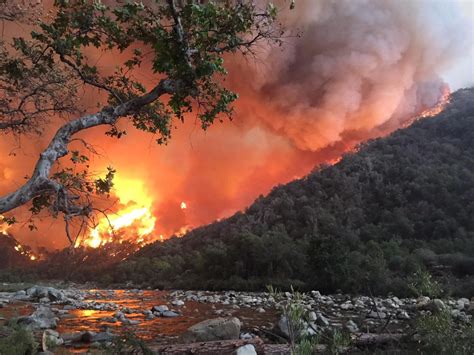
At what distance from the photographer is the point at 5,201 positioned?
5.88 m

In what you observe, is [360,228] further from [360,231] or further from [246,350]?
[246,350]

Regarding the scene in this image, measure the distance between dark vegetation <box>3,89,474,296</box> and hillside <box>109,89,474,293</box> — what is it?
0.19 metres

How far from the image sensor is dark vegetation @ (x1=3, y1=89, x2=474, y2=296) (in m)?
41.7

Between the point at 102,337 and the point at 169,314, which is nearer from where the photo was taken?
the point at 102,337

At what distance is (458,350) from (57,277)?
138816mm

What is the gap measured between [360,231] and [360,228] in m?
1.87

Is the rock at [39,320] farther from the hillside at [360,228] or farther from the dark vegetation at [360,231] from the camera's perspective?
the hillside at [360,228]

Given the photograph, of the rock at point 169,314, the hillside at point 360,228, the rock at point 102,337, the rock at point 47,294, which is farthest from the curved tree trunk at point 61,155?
the hillside at point 360,228

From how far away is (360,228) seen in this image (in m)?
66.0

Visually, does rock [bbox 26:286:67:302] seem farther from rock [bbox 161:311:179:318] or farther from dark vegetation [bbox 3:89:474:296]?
dark vegetation [bbox 3:89:474:296]

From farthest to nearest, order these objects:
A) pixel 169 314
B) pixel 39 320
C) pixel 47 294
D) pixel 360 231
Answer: pixel 360 231
pixel 47 294
pixel 169 314
pixel 39 320

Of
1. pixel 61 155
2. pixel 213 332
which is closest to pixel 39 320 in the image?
pixel 213 332

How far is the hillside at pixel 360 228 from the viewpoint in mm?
42375

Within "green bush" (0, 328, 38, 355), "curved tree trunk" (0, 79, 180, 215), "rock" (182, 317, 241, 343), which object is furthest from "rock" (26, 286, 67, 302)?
"curved tree trunk" (0, 79, 180, 215)
